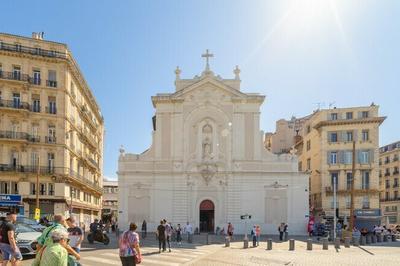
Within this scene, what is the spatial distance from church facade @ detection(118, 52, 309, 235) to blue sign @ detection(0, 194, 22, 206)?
359 inches

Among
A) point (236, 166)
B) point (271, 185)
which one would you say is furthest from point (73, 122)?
point (271, 185)

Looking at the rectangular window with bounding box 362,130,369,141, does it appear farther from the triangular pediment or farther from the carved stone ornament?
the carved stone ornament

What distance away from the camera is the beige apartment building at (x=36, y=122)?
4734 cm

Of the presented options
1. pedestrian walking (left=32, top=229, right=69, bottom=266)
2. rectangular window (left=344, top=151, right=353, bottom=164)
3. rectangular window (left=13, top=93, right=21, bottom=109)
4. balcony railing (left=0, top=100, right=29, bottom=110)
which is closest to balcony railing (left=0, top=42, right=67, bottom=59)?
rectangular window (left=13, top=93, right=21, bottom=109)

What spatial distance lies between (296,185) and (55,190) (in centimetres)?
2231

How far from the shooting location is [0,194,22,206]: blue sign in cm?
4547

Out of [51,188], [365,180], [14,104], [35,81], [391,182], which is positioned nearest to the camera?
[14,104]

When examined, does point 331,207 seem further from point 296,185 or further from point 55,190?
point 55,190

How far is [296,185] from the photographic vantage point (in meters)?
50.0

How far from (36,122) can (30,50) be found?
6.66 metres

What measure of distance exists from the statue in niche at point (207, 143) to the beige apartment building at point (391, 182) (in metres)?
38.1

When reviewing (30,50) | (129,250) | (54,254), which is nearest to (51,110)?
(30,50)

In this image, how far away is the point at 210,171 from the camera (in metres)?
50.1

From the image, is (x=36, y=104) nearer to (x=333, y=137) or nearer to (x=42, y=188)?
(x=42, y=188)
